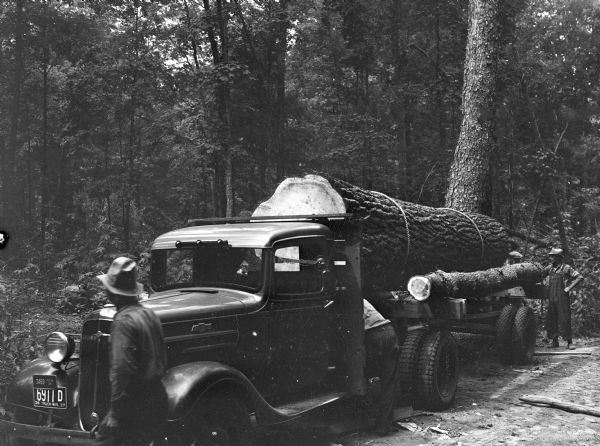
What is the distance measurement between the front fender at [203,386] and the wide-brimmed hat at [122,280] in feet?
2.52

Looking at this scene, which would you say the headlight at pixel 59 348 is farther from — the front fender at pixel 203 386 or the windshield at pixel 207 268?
the windshield at pixel 207 268

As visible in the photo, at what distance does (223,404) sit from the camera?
16.4 ft

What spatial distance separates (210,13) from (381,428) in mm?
14468

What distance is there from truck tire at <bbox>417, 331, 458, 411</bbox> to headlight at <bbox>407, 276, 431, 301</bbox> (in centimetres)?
60

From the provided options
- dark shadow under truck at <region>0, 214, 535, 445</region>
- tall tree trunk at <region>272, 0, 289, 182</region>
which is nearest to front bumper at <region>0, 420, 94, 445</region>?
dark shadow under truck at <region>0, 214, 535, 445</region>

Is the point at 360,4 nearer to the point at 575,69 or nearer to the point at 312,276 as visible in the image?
the point at 575,69

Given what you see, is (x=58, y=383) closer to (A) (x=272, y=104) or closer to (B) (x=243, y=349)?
(B) (x=243, y=349)

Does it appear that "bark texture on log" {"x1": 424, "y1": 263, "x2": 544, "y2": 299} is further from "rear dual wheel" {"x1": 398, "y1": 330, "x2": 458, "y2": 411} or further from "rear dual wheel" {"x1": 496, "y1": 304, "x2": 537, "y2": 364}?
"rear dual wheel" {"x1": 398, "y1": 330, "x2": 458, "y2": 411}

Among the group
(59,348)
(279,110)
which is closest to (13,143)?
(279,110)

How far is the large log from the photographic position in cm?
790

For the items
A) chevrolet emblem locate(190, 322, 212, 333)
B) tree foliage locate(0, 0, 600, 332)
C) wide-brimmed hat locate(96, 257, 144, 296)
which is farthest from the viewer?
tree foliage locate(0, 0, 600, 332)

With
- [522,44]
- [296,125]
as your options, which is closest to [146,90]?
[296,125]

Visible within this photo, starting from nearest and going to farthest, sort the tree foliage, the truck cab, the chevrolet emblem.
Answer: the truck cab < the chevrolet emblem < the tree foliage

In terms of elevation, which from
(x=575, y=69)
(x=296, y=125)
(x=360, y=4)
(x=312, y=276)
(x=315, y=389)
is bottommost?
(x=315, y=389)
